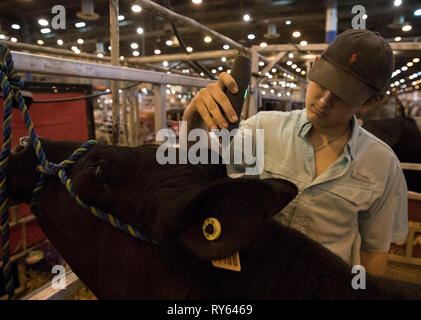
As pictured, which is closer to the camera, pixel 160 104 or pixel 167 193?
pixel 167 193

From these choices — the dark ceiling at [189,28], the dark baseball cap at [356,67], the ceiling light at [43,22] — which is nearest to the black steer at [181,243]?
the dark baseball cap at [356,67]

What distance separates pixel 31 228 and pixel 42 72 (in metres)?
2.68

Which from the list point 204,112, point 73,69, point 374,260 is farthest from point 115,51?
point 374,260

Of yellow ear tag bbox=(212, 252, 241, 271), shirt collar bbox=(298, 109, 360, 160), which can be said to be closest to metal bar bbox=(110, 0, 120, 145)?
shirt collar bbox=(298, 109, 360, 160)

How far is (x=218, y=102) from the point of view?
38.2 inches

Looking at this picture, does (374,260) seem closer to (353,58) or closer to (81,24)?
(353,58)

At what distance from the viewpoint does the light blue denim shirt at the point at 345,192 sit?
119cm

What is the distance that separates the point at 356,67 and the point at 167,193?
0.82m

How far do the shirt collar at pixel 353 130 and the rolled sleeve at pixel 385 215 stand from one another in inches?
7.8

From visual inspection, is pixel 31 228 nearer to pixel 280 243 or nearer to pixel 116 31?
pixel 116 31

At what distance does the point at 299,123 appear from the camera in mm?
1347

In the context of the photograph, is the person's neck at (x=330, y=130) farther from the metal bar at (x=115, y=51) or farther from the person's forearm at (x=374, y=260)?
the metal bar at (x=115, y=51)

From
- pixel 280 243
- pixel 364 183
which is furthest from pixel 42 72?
pixel 364 183

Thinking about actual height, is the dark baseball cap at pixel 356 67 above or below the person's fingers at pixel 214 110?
above
